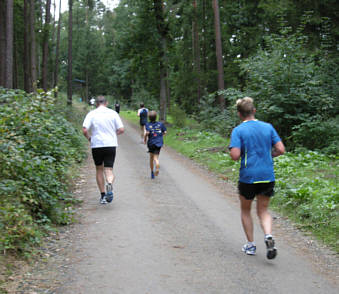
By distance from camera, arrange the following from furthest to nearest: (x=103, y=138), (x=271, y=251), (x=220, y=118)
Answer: (x=220, y=118), (x=103, y=138), (x=271, y=251)

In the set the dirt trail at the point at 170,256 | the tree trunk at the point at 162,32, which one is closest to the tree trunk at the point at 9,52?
the dirt trail at the point at 170,256

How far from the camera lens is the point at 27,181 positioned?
6.43m

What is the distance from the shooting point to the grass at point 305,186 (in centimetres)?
672

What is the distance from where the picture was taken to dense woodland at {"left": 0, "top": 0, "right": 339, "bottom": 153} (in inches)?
579

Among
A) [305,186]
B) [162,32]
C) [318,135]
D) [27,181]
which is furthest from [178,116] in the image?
[27,181]

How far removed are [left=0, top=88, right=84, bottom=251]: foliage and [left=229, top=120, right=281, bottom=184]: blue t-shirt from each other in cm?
304

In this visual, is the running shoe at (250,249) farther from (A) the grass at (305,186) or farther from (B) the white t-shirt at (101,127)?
(B) the white t-shirt at (101,127)

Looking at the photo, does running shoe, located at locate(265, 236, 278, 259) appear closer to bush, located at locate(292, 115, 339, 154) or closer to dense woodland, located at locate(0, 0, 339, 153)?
dense woodland, located at locate(0, 0, 339, 153)

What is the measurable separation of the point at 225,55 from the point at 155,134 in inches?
904

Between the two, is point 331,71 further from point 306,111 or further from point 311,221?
point 311,221

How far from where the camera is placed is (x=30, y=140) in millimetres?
8180

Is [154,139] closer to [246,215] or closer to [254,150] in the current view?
[246,215]

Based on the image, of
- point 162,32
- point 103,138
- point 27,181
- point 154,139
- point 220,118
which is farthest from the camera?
point 162,32

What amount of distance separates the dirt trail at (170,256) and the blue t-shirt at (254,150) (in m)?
1.14
